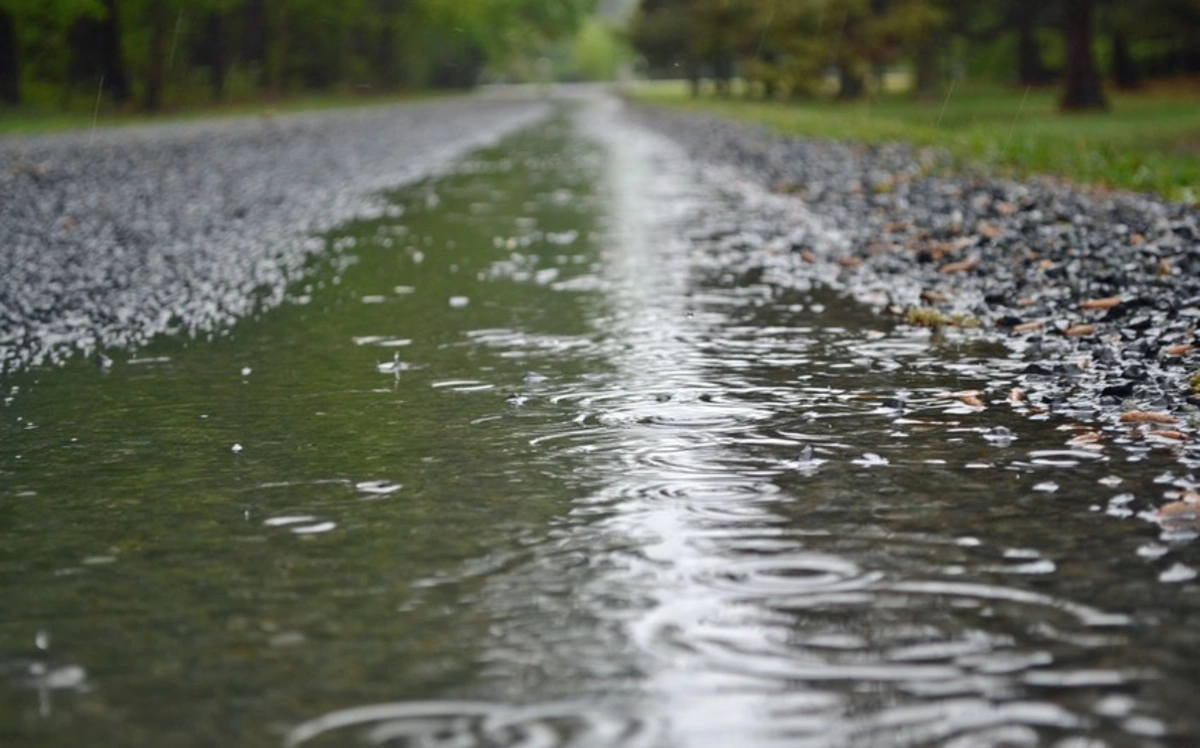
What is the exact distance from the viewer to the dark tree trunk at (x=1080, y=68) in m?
43.5

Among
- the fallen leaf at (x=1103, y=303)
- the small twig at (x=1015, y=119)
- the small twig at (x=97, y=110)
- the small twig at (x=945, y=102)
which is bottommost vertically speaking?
the small twig at (x=945, y=102)

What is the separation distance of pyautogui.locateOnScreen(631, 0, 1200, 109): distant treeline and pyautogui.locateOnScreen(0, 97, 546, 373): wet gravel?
784 inches

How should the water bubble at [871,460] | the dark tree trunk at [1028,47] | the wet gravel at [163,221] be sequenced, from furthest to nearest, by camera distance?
1. the dark tree trunk at [1028,47]
2. the wet gravel at [163,221]
3. the water bubble at [871,460]

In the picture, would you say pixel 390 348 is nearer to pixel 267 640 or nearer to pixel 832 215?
pixel 267 640

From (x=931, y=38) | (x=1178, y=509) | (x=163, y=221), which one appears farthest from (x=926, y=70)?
(x=1178, y=509)

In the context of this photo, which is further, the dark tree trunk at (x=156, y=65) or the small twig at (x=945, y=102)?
the dark tree trunk at (x=156, y=65)

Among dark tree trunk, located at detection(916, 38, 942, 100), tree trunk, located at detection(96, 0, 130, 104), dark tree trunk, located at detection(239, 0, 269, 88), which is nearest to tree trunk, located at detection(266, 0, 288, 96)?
dark tree trunk, located at detection(239, 0, 269, 88)

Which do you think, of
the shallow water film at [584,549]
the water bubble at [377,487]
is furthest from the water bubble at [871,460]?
the water bubble at [377,487]

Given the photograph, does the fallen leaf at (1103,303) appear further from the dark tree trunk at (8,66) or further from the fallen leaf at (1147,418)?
the dark tree trunk at (8,66)

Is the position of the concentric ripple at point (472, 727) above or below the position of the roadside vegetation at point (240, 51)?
below

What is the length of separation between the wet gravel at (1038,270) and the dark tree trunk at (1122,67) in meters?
40.5

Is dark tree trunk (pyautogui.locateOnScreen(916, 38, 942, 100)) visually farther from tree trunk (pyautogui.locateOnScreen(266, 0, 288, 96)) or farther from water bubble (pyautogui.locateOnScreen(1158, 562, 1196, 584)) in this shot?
water bubble (pyautogui.locateOnScreen(1158, 562, 1196, 584))

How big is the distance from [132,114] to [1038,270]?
50.5 m

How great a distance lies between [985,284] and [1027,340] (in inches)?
102
